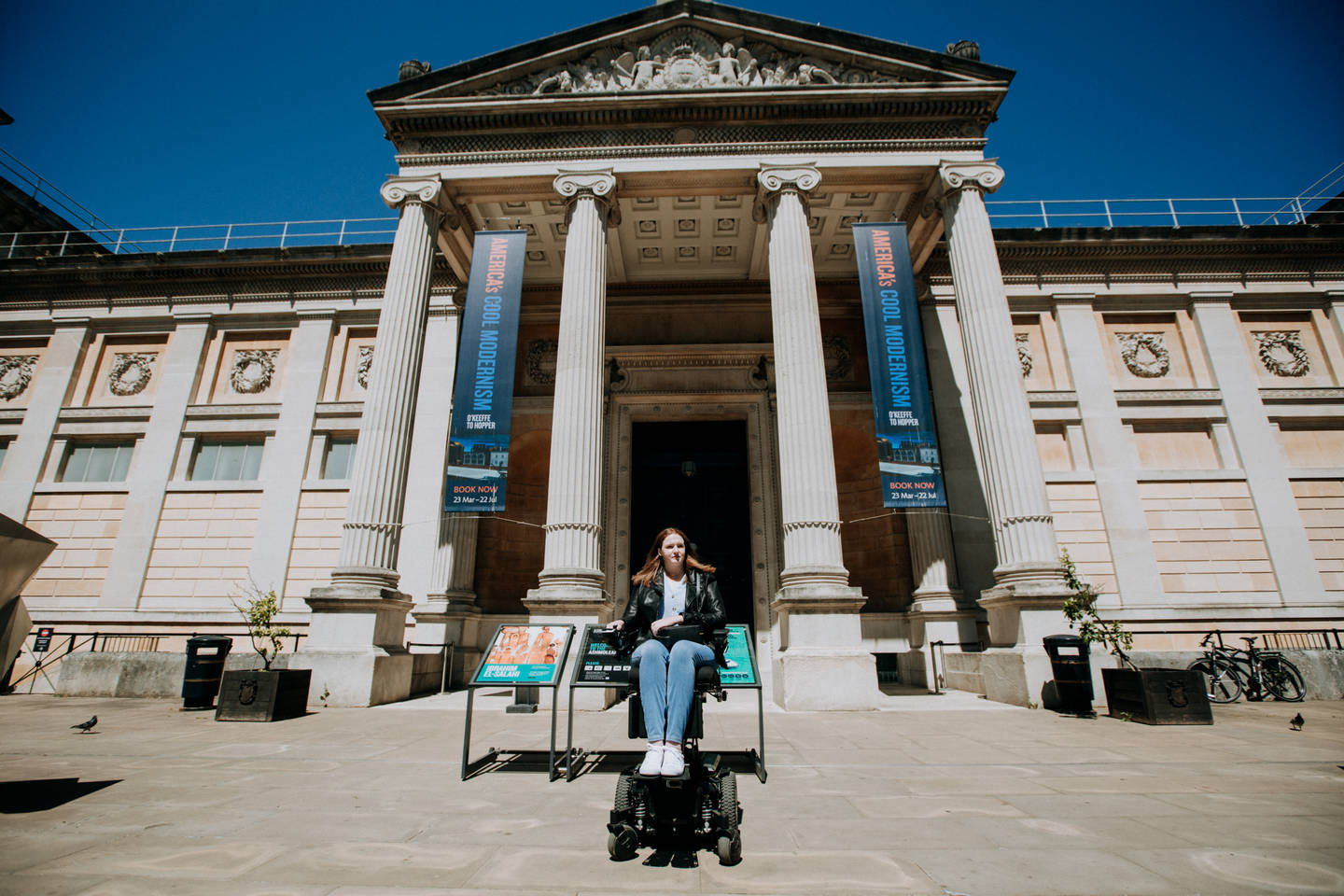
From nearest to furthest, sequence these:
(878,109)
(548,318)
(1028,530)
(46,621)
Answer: (1028,530), (878,109), (46,621), (548,318)

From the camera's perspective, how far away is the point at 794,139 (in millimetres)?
13531

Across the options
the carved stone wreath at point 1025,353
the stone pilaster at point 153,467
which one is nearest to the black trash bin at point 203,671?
the stone pilaster at point 153,467

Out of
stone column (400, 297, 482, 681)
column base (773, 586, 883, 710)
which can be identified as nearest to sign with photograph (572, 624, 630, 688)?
column base (773, 586, 883, 710)

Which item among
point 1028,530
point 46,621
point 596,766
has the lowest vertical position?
point 596,766

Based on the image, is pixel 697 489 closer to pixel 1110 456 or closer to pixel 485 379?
pixel 485 379

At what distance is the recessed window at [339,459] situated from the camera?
1655 cm

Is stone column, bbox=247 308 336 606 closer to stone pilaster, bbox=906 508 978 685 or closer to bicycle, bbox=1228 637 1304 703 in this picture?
stone pilaster, bbox=906 508 978 685

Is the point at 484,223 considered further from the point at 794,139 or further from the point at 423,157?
the point at 794,139

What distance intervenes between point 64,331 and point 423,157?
1354 cm

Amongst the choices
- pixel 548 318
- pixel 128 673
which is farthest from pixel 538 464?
pixel 128 673

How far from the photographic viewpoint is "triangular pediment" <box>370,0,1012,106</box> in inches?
527

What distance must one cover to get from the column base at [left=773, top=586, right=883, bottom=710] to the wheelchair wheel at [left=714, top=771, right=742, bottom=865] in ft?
22.8

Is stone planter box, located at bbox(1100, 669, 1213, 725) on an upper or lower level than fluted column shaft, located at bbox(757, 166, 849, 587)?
lower

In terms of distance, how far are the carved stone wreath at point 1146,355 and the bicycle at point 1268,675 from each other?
7.76 meters
